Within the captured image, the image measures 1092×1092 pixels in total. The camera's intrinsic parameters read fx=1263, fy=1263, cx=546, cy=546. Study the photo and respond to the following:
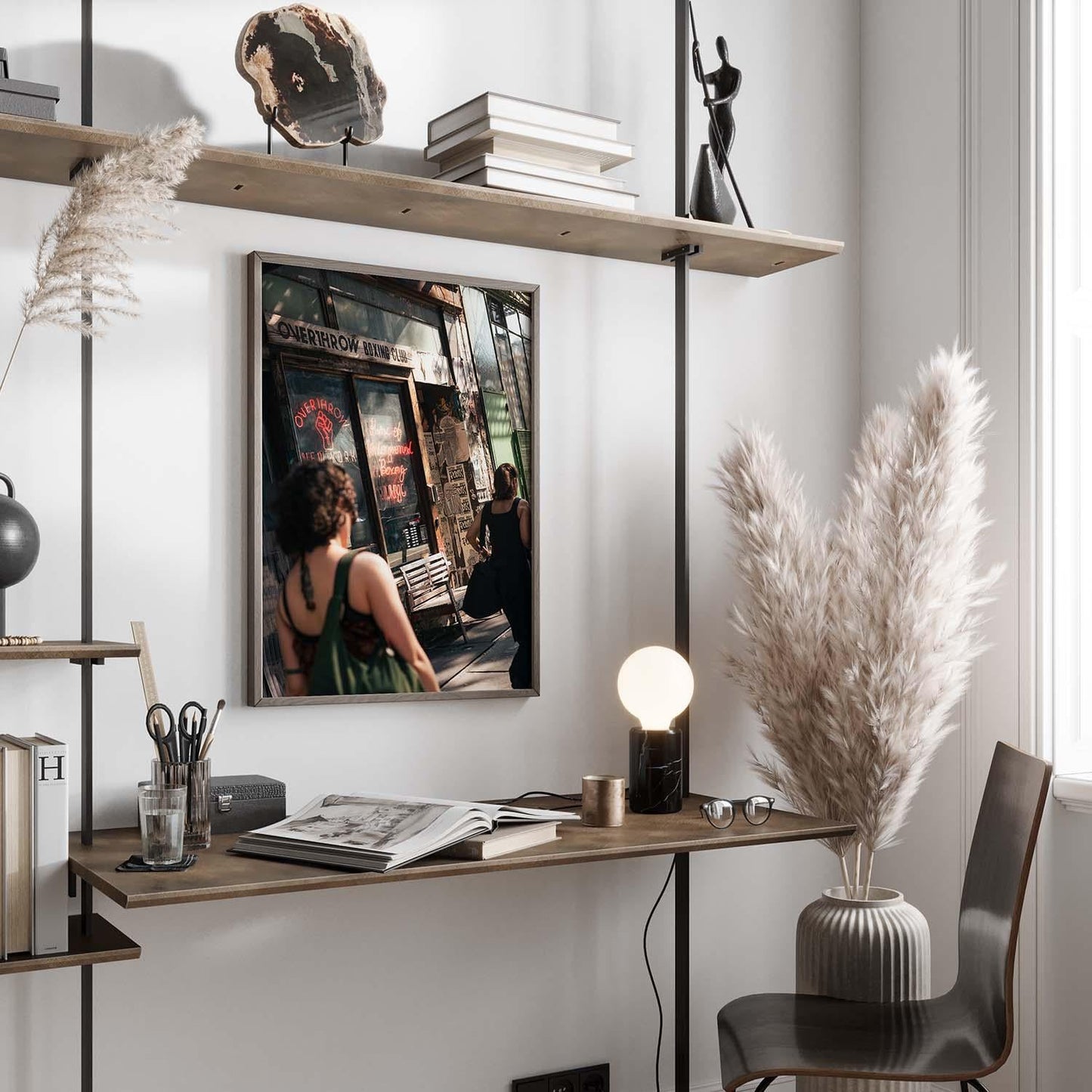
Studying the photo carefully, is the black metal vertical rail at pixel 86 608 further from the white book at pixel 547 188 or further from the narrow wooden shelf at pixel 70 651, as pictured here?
the white book at pixel 547 188

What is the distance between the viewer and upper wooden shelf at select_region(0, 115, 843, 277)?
1.86 meters

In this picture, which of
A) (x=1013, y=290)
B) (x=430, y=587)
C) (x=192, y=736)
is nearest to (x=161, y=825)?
(x=192, y=736)

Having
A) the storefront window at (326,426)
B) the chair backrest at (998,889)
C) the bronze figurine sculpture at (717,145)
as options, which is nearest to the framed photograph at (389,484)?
the storefront window at (326,426)

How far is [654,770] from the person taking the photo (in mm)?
2225

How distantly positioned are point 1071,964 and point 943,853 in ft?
1.05

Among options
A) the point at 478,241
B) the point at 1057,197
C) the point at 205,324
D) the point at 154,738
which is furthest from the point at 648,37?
the point at 154,738

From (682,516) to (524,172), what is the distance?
2.36ft

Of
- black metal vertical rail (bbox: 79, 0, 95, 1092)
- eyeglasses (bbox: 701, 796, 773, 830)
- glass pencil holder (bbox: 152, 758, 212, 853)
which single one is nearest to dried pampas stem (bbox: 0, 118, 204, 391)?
black metal vertical rail (bbox: 79, 0, 95, 1092)

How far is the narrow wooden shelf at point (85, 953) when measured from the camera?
5.38 feet

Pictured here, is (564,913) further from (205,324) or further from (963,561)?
(205,324)

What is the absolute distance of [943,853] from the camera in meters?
2.62

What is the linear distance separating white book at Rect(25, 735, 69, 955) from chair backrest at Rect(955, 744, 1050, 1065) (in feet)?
4.39

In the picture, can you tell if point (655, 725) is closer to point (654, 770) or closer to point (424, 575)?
point (654, 770)

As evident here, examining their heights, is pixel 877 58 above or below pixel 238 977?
above
